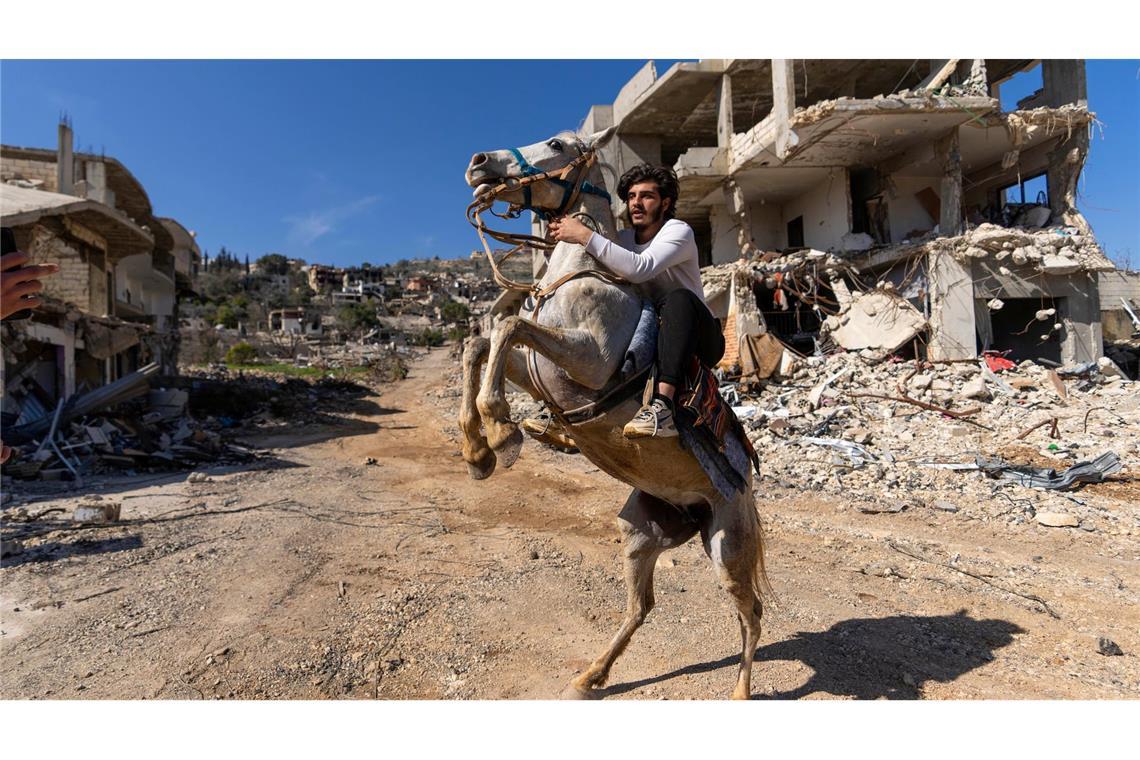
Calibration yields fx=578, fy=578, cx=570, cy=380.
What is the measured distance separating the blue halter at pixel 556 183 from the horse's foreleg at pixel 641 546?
1792 millimetres

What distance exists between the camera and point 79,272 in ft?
59.3

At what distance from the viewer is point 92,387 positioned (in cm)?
1605

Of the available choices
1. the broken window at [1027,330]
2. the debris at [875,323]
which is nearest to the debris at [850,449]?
the debris at [875,323]

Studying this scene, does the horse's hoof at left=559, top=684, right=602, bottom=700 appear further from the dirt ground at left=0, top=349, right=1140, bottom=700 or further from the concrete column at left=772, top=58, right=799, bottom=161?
the concrete column at left=772, top=58, right=799, bottom=161

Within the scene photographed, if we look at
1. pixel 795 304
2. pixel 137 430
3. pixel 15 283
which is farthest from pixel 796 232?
pixel 15 283

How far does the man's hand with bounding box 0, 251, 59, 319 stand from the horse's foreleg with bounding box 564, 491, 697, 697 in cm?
316

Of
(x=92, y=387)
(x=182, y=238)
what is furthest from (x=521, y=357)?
(x=182, y=238)

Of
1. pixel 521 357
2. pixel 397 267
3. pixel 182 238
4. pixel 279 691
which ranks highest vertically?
pixel 397 267

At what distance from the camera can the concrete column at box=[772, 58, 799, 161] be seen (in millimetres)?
13633

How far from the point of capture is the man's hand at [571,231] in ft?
9.14

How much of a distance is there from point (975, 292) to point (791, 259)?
4.10 metres

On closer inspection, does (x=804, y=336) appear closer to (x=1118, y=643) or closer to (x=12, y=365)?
(x=1118, y=643)

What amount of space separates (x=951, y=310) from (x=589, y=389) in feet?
44.2

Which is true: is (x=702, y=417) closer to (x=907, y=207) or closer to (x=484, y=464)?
(x=484, y=464)
